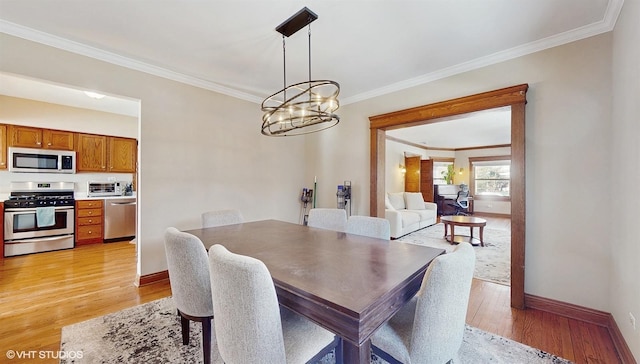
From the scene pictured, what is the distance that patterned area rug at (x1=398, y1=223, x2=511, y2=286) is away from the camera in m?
3.29

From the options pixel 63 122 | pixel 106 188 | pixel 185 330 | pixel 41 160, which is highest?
pixel 63 122

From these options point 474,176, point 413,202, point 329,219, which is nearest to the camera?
point 329,219

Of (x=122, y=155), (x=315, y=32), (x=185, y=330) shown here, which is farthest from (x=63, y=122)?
(x=315, y=32)

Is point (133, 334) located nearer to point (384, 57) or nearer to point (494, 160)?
point (384, 57)

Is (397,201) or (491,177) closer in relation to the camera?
(397,201)

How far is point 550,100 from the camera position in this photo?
7.82ft

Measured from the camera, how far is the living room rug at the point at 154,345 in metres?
1.72

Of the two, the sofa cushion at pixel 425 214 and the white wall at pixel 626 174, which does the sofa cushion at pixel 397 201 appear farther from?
the white wall at pixel 626 174

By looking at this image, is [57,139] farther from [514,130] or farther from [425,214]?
[425,214]

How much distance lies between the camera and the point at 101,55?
2664 mm

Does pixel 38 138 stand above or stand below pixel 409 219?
above

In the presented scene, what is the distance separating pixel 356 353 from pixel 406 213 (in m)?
5.16

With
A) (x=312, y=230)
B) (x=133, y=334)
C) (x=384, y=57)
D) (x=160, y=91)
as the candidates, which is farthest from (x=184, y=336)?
(x=384, y=57)

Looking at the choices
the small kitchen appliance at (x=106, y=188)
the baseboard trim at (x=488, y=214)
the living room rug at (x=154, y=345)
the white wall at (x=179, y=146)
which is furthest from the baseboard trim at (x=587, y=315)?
the baseboard trim at (x=488, y=214)
